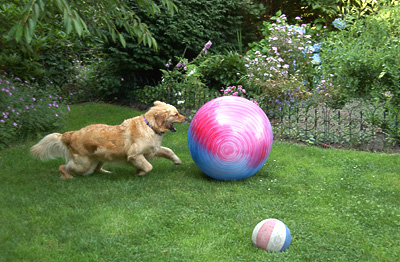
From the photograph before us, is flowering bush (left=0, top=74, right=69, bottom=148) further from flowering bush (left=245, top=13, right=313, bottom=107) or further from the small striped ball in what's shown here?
the small striped ball

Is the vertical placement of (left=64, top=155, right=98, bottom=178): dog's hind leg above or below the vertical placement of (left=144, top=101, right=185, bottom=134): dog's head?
below

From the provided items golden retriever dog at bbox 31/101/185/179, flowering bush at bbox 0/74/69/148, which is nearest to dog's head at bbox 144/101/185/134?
golden retriever dog at bbox 31/101/185/179

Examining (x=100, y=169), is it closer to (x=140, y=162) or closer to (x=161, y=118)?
(x=140, y=162)

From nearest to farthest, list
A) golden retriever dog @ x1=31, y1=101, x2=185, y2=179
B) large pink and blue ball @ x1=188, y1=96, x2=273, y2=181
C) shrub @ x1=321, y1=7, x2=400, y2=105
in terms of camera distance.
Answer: large pink and blue ball @ x1=188, y1=96, x2=273, y2=181, golden retriever dog @ x1=31, y1=101, x2=185, y2=179, shrub @ x1=321, y1=7, x2=400, y2=105

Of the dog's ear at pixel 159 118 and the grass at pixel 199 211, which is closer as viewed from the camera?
the grass at pixel 199 211

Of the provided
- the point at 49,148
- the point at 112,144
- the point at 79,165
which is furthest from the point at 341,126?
the point at 49,148

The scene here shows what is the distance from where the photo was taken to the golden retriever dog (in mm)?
5777

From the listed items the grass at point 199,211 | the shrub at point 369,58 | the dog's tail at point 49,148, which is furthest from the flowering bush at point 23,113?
the shrub at point 369,58

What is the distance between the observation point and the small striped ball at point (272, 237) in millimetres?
3758

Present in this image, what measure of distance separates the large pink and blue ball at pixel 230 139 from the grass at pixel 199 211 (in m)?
0.26

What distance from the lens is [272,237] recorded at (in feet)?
12.3

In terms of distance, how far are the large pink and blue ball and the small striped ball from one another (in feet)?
5.37

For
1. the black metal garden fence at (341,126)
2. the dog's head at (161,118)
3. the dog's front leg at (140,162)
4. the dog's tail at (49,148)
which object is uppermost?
the dog's head at (161,118)

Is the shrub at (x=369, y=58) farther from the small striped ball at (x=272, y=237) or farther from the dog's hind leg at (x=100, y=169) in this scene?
the dog's hind leg at (x=100, y=169)
